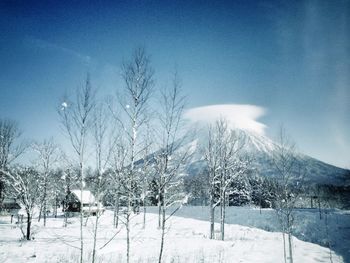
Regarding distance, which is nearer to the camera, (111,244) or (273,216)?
(111,244)

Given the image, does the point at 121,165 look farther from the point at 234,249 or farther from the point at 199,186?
the point at 199,186

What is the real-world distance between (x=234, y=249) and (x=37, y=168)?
22838 mm

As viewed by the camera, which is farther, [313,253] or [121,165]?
[313,253]

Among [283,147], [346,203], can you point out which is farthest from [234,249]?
[346,203]

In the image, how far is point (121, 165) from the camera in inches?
400

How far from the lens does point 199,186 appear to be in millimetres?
76688

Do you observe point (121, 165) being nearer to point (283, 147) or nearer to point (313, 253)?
point (283, 147)

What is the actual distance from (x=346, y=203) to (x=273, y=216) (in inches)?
1283

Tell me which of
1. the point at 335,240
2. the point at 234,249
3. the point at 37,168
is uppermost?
the point at 37,168

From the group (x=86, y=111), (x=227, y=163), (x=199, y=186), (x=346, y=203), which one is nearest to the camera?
(x=86, y=111)

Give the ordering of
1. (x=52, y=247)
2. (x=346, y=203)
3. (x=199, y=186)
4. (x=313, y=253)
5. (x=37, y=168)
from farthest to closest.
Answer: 1. (x=199, y=186)
2. (x=346, y=203)
3. (x=37, y=168)
4. (x=313, y=253)
5. (x=52, y=247)

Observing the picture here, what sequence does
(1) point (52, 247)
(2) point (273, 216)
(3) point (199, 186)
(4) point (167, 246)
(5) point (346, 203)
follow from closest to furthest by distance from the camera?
(1) point (52, 247)
(4) point (167, 246)
(2) point (273, 216)
(5) point (346, 203)
(3) point (199, 186)

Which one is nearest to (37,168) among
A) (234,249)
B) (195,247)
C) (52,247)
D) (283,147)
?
(52,247)

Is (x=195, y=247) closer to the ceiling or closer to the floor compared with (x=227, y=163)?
closer to the floor
